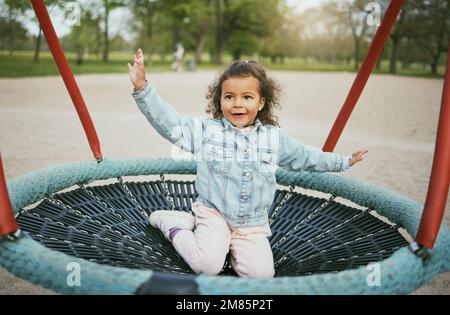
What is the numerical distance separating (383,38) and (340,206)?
0.57m

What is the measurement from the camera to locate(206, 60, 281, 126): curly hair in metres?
1.23

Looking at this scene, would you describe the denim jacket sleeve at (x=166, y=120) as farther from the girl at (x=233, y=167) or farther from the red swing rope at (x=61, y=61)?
the red swing rope at (x=61, y=61)

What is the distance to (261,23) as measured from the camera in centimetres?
2486

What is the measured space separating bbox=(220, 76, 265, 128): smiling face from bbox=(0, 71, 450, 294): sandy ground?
0.81m

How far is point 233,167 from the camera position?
3.96ft

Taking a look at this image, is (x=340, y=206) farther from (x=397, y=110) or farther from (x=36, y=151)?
(x=397, y=110)

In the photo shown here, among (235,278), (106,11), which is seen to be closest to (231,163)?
(235,278)

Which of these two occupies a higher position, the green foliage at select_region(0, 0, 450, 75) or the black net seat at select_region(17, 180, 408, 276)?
the green foliage at select_region(0, 0, 450, 75)

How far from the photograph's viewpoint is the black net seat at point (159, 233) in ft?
3.57

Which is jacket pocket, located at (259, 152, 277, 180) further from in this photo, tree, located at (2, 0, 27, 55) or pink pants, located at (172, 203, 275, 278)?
tree, located at (2, 0, 27, 55)

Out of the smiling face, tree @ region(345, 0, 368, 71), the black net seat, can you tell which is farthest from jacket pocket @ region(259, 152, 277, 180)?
tree @ region(345, 0, 368, 71)

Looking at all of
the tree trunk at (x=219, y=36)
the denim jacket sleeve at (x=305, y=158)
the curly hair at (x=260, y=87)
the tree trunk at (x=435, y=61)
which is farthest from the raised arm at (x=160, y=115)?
the tree trunk at (x=219, y=36)

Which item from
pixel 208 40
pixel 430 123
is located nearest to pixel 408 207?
pixel 430 123

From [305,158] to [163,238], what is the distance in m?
0.50
